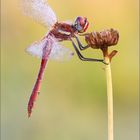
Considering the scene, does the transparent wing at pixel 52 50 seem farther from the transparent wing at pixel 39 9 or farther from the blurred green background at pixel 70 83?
the blurred green background at pixel 70 83

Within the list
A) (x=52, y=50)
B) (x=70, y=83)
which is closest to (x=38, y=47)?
(x=52, y=50)

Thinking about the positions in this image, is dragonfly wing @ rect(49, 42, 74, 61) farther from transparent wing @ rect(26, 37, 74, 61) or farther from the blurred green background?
the blurred green background

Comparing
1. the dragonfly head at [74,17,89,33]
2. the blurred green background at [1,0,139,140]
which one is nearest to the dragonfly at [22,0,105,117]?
the dragonfly head at [74,17,89,33]

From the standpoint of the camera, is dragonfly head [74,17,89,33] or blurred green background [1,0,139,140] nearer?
dragonfly head [74,17,89,33]

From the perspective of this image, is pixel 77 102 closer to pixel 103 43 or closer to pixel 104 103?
pixel 104 103
